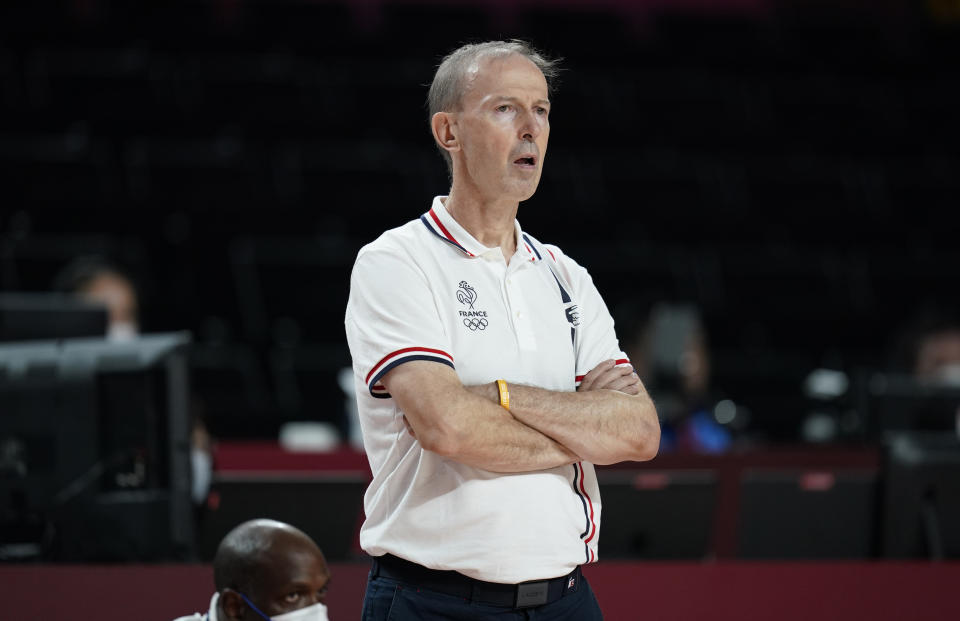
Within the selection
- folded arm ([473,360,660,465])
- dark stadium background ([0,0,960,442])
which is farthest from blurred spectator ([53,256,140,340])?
folded arm ([473,360,660,465])

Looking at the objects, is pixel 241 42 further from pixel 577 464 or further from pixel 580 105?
pixel 577 464

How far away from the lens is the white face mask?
1603 mm

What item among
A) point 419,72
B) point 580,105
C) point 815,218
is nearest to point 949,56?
point 815,218

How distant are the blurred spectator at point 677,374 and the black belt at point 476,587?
120 inches

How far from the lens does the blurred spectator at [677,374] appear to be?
16.1 ft

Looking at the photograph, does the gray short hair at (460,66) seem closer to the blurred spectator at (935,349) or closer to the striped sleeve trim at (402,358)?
the striped sleeve trim at (402,358)

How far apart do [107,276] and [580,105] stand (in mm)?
4309

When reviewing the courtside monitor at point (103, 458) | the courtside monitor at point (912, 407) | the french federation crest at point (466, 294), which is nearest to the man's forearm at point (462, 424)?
the french federation crest at point (466, 294)

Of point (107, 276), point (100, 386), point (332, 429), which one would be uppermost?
point (107, 276)

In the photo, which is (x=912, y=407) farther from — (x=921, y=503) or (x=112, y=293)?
(x=112, y=293)

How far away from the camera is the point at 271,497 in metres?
2.67

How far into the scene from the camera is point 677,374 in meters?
5.13

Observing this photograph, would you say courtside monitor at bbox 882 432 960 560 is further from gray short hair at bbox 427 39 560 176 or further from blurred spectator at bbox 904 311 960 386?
blurred spectator at bbox 904 311 960 386

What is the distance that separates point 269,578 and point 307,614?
73mm
